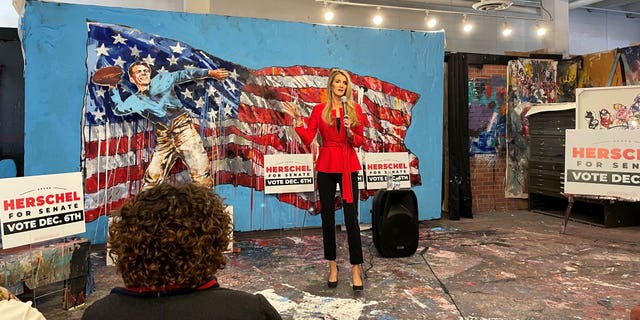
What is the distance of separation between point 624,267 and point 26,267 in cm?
436

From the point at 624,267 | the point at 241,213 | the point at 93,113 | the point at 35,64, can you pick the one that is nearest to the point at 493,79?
the point at 624,267

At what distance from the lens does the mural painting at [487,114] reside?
6102 mm

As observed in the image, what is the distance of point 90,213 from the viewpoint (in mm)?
4152

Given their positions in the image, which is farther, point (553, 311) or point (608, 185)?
point (608, 185)

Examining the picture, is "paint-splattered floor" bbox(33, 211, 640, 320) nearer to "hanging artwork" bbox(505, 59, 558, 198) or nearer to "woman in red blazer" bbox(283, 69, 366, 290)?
"woman in red blazer" bbox(283, 69, 366, 290)

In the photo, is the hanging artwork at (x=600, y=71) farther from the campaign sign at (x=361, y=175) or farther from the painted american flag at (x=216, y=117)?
the campaign sign at (x=361, y=175)

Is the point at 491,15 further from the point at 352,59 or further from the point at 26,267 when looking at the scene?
the point at 26,267

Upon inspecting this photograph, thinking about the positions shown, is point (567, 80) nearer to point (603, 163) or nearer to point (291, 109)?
point (603, 163)

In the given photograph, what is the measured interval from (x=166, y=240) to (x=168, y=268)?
0.20 ft

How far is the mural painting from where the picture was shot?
610cm

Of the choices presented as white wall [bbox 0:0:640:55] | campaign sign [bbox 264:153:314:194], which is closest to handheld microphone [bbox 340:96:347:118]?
campaign sign [bbox 264:153:314:194]

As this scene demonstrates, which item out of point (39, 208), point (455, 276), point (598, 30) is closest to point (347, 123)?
point (455, 276)

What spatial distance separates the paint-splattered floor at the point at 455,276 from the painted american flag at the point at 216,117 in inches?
28.2

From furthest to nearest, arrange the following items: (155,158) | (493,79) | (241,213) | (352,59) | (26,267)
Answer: (493,79)
(352,59)
(241,213)
(155,158)
(26,267)
